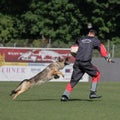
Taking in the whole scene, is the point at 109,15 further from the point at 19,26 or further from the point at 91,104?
the point at 91,104

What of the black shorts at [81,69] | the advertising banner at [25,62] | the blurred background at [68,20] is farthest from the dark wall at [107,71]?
the blurred background at [68,20]

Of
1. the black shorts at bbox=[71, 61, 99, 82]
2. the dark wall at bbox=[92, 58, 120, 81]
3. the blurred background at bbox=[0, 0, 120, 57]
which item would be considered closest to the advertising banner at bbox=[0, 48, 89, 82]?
the dark wall at bbox=[92, 58, 120, 81]

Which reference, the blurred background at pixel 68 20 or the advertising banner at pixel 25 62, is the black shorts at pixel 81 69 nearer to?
the advertising banner at pixel 25 62

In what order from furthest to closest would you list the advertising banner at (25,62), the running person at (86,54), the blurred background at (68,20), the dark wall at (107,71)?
the blurred background at (68,20) < the dark wall at (107,71) < the advertising banner at (25,62) < the running person at (86,54)

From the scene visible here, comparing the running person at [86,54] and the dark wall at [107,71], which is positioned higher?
the running person at [86,54]

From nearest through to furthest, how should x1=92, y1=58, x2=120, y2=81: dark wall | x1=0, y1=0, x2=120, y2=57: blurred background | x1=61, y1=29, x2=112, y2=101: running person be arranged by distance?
x1=61, y1=29, x2=112, y2=101: running person → x1=92, y1=58, x2=120, y2=81: dark wall → x1=0, y1=0, x2=120, y2=57: blurred background

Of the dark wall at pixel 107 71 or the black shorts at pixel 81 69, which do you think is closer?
the black shorts at pixel 81 69

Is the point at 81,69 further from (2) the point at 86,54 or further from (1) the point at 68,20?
(1) the point at 68,20

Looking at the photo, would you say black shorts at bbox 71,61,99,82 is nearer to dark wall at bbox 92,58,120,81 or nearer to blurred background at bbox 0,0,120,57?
dark wall at bbox 92,58,120,81

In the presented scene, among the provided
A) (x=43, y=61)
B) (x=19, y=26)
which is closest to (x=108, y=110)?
(x=43, y=61)

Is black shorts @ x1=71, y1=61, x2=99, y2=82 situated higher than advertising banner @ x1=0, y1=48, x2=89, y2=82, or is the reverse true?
black shorts @ x1=71, y1=61, x2=99, y2=82

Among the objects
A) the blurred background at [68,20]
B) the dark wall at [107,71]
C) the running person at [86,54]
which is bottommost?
the dark wall at [107,71]

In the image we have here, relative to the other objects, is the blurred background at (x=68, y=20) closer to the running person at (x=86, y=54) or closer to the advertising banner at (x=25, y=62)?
the advertising banner at (x=25, y=62)

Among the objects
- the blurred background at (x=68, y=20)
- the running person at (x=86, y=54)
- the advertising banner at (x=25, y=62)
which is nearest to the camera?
the running person at (x=86, y=54)
